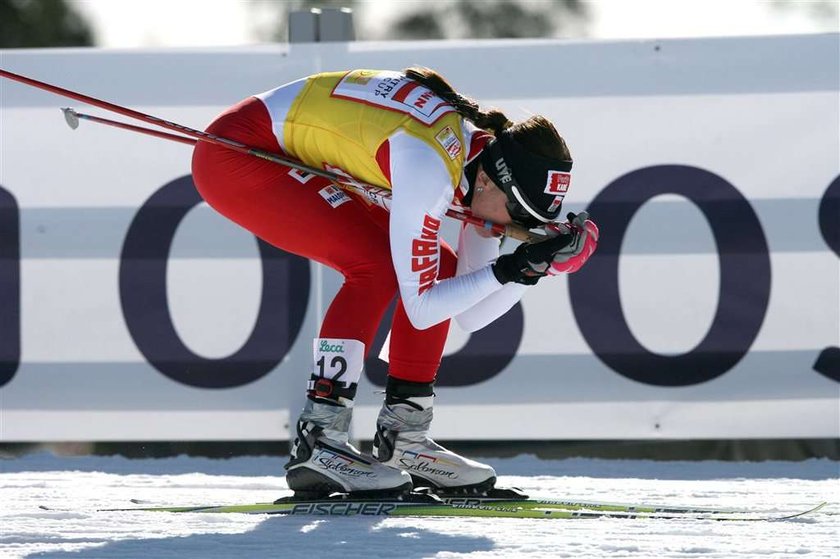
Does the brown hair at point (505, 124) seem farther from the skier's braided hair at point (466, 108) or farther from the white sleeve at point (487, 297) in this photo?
the white sleeve at point (487, 297)

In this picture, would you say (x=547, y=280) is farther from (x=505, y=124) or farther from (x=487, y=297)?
(x=505, y=124)

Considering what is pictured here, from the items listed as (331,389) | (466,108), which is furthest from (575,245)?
(331,389)

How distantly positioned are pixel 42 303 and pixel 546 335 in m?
1.99

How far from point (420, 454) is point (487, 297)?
506 millimetres

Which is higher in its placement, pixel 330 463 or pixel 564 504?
pixel 330 463

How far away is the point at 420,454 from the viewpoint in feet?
12.6

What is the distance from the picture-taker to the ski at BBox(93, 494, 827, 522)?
3.54 meters

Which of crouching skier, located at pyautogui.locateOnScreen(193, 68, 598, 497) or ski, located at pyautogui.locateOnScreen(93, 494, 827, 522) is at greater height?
crouching skier, located at pyautogui.locateOnScreen(193, 68, 598, 497)

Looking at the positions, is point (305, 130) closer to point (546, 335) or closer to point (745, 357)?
point (546, 335)

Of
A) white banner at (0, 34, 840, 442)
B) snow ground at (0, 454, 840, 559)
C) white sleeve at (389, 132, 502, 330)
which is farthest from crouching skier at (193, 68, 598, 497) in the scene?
white banner at (0, 34, 840, 442)

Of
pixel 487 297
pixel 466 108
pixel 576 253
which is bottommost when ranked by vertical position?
pixel 487 297

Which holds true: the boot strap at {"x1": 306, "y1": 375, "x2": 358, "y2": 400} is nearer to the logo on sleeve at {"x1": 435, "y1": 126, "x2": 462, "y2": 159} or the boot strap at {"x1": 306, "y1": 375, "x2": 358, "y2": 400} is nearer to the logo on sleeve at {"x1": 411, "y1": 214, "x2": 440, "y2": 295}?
the logo on sleeve at {"x1": 411, "y1": 214, "x2": 440, "y2": 295}

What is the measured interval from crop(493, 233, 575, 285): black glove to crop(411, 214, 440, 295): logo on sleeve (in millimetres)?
172

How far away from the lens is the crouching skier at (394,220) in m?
3.50
